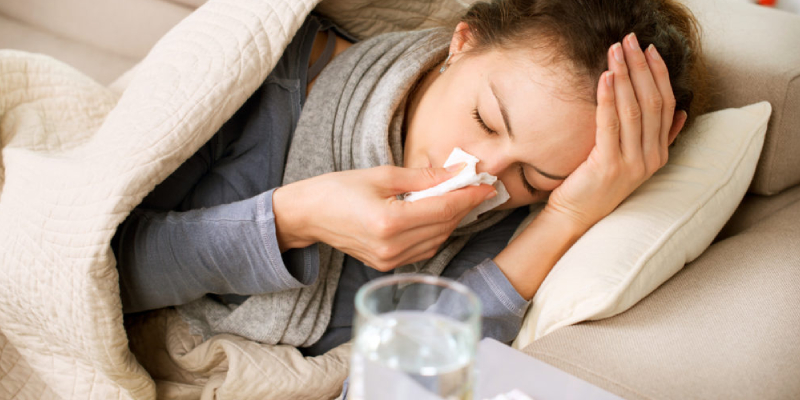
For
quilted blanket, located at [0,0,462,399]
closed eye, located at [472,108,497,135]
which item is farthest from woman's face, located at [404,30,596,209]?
quilted blanket, located at [0,0,462,399]

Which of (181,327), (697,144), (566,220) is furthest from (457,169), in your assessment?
Answer: (181,327)

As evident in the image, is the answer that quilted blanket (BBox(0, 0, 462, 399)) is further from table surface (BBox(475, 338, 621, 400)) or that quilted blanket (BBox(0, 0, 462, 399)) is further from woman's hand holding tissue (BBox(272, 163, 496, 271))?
table surface (BBox(475, 338, 621, 400))

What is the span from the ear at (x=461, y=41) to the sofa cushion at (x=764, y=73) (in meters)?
0.55

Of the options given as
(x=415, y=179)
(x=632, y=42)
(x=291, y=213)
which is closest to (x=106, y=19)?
(x=291, y=213)

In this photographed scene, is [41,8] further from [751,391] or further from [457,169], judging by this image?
[751,391]

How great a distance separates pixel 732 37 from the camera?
128 cm

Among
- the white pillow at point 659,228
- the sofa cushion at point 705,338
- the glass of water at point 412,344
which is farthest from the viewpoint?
the white pillow at point 659,228

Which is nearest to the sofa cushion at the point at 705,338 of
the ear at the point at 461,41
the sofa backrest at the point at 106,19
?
the ear at the point at 461,41

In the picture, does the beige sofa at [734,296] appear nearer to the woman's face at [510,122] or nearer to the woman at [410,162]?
the woman at [410,162]

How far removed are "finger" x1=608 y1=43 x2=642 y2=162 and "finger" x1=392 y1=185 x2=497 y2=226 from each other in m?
0.25

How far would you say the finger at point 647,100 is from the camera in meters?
0.94

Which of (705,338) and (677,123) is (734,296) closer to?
(705,338)

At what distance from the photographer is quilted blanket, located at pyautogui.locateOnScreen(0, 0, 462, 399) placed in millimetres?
989

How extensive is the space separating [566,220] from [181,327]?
0.83 meters
